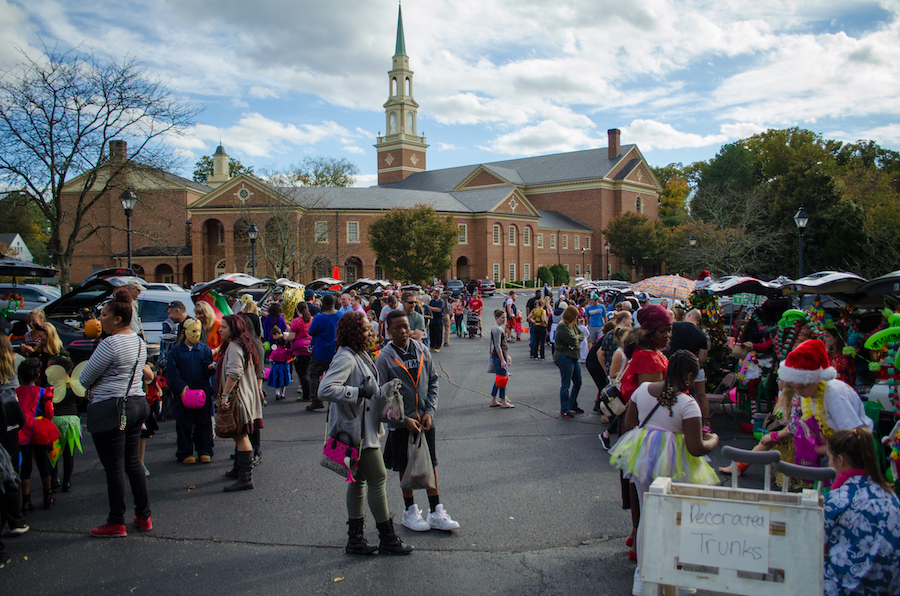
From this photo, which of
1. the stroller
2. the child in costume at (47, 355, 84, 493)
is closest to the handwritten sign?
the child in costume at (47, 355, 84, 493)

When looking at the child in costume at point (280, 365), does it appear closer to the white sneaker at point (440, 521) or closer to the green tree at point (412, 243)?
the white sneaker at point (440, 521)

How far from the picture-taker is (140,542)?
4.84m

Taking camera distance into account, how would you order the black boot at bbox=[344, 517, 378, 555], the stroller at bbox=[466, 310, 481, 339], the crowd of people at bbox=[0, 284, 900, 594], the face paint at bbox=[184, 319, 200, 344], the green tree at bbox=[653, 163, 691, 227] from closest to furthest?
the crowd of people at bbox=[0, 284, 900, 594]
the black boot at bbox=[344, 517, 378, 555]
the face paint at bbox=[184, 319, 200, 344]
the stroller at bbox=[466, 310, 481, 339]
the green tree at bbox=[653, 163, 691, 227]

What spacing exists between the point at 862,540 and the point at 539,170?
80.3m

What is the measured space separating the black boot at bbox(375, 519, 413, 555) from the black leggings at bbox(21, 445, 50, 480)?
3387 millimetres

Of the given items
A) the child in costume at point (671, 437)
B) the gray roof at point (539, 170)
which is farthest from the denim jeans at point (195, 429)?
the gray roof at point (539, 170)

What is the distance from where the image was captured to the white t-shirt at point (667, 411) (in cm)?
377

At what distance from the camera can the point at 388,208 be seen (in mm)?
57938

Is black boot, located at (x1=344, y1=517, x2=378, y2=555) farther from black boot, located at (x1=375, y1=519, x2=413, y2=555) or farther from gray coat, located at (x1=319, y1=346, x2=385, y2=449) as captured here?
gray coat, located at (x1=319, y1=346, x2=385, y2=449)

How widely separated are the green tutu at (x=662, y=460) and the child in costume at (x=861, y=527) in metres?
0.69

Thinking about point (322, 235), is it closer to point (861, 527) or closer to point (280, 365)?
point (280, 365)

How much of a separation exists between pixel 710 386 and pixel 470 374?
560cm

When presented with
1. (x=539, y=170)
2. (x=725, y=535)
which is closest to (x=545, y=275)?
(x=539, y=170)

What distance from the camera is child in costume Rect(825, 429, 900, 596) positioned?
3.27 meters
